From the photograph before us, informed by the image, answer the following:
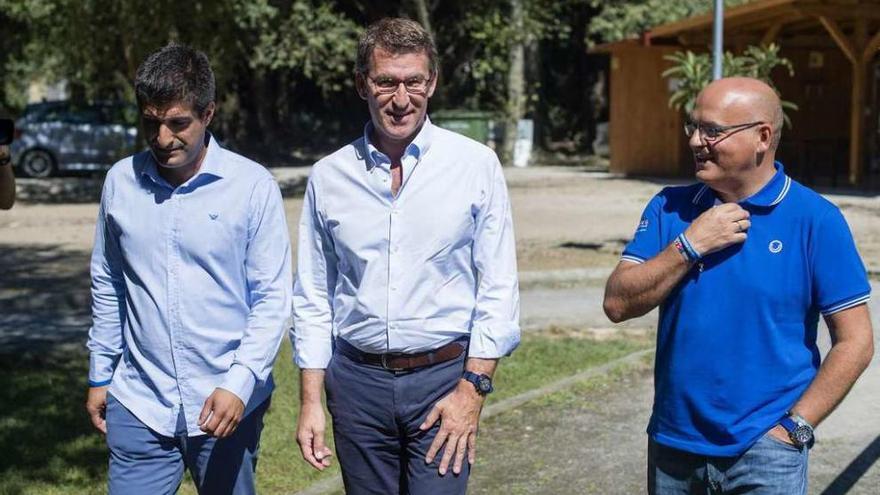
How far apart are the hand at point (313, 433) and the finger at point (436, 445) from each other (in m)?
0.30

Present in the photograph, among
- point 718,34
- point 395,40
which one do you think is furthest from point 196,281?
point 718,34

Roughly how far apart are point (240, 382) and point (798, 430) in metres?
1.46

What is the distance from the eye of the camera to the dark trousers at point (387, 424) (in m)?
3.57

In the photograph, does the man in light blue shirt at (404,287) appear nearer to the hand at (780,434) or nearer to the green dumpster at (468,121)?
the hand at (780,434)

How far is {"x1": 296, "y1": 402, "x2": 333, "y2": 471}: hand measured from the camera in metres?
3.58

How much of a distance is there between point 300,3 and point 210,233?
999 inches

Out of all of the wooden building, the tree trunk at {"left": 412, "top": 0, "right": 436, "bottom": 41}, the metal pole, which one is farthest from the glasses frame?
the tree trunk at {"left": 412, "top": 0, "right": 436, "bottom": 41}

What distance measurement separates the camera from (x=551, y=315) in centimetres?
1055

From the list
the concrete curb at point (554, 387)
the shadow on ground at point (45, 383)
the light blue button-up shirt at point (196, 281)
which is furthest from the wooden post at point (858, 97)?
the light blue button-up shirt at point (196, 281)

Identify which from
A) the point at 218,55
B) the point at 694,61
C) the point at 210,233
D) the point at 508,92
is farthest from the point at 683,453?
the point at 508,92

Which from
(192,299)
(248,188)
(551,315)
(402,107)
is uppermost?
Result: (402,107)

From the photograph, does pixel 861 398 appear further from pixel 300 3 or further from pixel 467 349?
pixel 300 3

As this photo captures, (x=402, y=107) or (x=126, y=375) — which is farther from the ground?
A: (x=402, y=107)

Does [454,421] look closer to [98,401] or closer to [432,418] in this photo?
[432,418]
